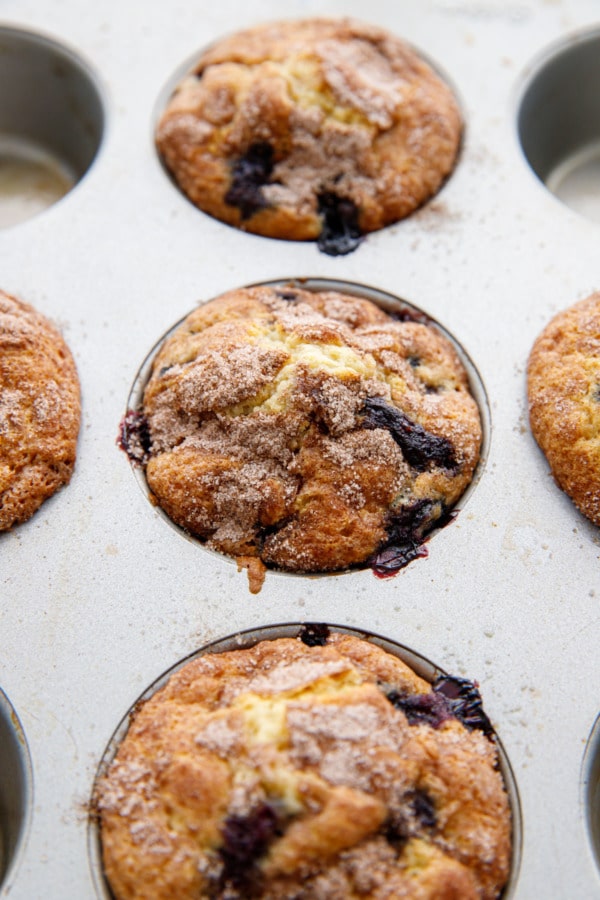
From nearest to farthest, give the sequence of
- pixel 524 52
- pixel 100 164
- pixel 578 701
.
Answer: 1. pixel 578 701
2. pixel 100 164
3. pixel 524 52

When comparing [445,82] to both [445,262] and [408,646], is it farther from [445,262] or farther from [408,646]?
[408,646]

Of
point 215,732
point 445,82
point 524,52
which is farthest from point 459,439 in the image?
point 524,52

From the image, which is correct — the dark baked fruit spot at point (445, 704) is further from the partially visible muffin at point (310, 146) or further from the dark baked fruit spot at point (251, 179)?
the dark baked fruit spot at point (251, 179)

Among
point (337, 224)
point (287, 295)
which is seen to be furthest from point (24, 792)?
point (337, 224)

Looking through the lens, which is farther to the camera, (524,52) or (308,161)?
(524,52)

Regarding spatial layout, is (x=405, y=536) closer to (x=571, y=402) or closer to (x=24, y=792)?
(x=571, y=402)

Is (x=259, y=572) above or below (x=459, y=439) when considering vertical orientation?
below

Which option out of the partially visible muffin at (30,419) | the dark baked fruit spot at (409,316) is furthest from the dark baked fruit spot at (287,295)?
the partially visible muffin at (30,419)
